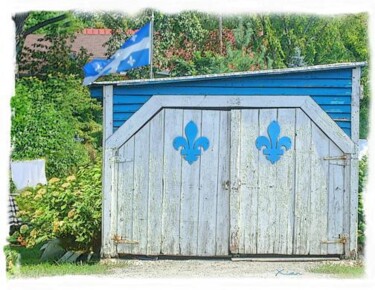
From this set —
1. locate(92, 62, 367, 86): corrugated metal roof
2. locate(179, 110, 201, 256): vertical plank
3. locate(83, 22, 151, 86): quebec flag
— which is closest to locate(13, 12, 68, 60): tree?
locate(83, 22, 151, 86): quebec flag

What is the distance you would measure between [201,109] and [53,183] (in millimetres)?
3088

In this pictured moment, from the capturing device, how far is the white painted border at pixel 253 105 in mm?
10797

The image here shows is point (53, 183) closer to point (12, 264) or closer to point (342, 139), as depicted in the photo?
point (12, 264)

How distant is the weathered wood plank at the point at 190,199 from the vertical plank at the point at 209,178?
0.16 ft

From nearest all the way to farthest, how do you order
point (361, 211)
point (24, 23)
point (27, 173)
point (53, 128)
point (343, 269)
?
1. point (343, 269)
2. point (361, 211)
3. point (27, 173)
4. point (53, 128)
5. point (24, 23)

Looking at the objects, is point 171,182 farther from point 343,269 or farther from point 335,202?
point 343,269

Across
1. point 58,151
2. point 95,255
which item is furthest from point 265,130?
point 58,151

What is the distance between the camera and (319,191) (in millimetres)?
10836

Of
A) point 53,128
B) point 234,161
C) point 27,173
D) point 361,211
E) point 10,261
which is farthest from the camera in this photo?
point 53,128

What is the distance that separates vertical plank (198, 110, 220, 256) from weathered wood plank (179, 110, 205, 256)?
0.16ft

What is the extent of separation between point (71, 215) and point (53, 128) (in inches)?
381

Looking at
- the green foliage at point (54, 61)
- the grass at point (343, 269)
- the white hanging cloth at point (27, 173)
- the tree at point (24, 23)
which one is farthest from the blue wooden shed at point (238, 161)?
the green foliage at point (54, 61)

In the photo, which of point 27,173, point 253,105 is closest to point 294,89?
point 253,105

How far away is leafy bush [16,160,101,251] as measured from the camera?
11.3 m
